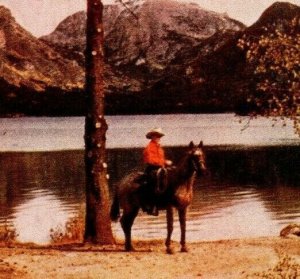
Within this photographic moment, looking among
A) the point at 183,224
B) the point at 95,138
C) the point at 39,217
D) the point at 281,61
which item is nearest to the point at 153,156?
the point at 183,224

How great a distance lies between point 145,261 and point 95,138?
4.49 metres

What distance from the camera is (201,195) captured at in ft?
156

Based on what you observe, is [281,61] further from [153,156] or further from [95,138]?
[95,138]

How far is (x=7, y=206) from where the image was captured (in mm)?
43156

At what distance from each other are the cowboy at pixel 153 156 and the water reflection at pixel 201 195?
30.1 ft

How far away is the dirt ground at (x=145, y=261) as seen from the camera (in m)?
15.9

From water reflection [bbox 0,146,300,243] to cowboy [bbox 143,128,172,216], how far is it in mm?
9161

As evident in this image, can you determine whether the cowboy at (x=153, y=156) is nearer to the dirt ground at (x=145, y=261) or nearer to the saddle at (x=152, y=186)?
the saddle at (x=152, y=186)

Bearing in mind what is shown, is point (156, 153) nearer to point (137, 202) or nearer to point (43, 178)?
point (137, 202)

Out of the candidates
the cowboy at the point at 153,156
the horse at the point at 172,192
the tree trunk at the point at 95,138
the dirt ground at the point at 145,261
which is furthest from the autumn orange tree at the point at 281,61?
the tree trunk at the point at 95,138

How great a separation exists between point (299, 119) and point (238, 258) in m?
4.17

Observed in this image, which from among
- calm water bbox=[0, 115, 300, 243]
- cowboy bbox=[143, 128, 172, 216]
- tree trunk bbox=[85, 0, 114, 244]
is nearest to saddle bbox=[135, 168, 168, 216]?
cowboy bbox=[143, 128, 172, 216]

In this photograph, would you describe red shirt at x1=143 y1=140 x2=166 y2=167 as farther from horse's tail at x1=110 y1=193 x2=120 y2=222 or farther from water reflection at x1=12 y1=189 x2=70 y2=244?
water reflection at x1=12 y1=189 x2=70 y2=244

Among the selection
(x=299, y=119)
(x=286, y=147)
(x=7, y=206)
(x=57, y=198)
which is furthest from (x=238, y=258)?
(x=286, y=147)
